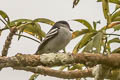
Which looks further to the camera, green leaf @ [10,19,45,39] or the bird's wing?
the bird's wing

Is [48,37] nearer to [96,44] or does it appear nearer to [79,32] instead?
[79,32]

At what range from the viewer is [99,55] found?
6.35 feet

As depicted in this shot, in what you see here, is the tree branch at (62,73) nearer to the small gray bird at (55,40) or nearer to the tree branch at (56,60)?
the tree branch at (56,60)

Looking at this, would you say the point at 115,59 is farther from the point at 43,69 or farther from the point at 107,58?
the point at 43,69

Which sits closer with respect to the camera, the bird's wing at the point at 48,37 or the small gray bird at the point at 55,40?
the bird's wing at the point at 48,37

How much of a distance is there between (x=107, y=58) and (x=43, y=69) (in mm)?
808

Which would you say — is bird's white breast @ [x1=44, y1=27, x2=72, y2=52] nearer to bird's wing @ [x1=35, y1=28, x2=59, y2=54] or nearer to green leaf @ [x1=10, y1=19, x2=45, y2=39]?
bird's wing @ [x1=35, y1=28, x2=59, y2=54]

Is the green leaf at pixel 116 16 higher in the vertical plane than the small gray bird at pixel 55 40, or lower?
higher

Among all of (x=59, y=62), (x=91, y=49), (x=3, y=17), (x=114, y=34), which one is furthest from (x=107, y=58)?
(x=3, y=17)

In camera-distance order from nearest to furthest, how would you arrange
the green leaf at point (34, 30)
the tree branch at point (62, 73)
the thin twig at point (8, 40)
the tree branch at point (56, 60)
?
the tree branch at point (56, 60), the thin twig at point (8, 40), the tree branch at point (62, 73), the green leaf at point (34, 30)

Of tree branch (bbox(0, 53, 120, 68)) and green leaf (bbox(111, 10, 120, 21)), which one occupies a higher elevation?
green leaf (bbox(111, 10, 120, 21))

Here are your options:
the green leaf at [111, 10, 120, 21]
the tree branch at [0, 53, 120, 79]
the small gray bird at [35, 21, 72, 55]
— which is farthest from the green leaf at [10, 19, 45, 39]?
the tree branch at [0, 53, 120, 79]

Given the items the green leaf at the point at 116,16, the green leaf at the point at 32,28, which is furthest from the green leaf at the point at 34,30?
the green leaf at the point at 116,16

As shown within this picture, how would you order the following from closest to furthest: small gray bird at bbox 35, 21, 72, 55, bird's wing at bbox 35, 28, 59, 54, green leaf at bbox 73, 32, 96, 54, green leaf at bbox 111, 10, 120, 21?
green leaf at bbox 73, 32, 96, 54
green leaf at bbox 111, 10, 120, 21
bird's wing at bbox 35, 28, 59, 54
small gray bird at bbox 35, 21, 72, 55
